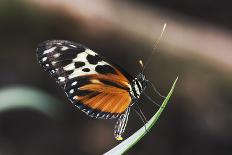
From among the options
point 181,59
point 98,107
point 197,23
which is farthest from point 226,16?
point 98,107

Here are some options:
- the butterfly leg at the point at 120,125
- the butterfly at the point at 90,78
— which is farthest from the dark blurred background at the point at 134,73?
the butterfly leg at the point at 120,125

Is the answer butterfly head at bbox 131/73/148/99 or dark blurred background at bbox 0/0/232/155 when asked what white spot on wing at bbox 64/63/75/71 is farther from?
dark blurred background at bbox 0/0/232/155

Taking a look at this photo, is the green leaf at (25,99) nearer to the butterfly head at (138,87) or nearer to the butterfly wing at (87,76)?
the butterfly wing at (87,76)

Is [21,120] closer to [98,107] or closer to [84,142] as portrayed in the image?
[84,142]

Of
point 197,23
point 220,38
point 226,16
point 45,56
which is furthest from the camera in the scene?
point 226,16

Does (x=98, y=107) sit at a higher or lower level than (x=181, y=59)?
higher

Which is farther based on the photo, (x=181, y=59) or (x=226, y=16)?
(x=226, y=16)

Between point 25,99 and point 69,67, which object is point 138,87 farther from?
point 25,99
